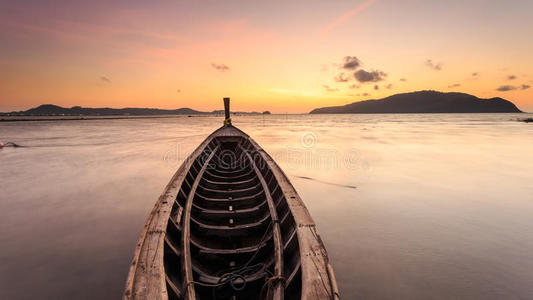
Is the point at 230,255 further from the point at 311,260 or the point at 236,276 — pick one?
the point at 311,260

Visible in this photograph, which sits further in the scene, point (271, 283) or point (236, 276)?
point (236, 276)

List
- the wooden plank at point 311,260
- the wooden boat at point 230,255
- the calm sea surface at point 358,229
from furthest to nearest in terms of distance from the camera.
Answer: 1. the calm sea surface at point 358,229
2. the wooden boat at point 230,255
3. the wooden plank at point 311,260

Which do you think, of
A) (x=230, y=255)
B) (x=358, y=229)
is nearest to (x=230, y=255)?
(x=230, y=255)

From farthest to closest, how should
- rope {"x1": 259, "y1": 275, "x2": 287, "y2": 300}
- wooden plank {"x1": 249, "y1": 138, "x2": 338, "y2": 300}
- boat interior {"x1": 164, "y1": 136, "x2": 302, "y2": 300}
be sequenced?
boat interior {"x1": 164, "y1": 136, "x2": 302, "y2": 300} < rope {"x1": 259, "y1": 275, "x2": 287, "y2": 300} < wooden plank {"x1": 249, "y1": 138, "x2": 338, "y2": 300}

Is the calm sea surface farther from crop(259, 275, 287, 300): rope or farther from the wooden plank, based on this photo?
crop(259, 275, 287, 300): rope

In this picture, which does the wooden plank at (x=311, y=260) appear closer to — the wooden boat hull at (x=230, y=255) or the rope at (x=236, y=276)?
the wooden boat hull at (x=230, y=255)

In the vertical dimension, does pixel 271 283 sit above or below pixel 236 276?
above

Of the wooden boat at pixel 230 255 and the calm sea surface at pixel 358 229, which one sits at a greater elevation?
the wooden boat at pixel 230 255

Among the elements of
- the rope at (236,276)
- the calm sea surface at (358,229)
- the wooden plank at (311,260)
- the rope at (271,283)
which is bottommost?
the calm sea surface at (358,229)

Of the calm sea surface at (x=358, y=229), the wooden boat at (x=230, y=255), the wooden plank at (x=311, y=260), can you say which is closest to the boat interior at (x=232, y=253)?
the wooden boat at (x=230, y=255)

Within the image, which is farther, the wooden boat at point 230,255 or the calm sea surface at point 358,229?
the calm sea surface at point 358,229

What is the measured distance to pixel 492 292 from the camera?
4.32 meters

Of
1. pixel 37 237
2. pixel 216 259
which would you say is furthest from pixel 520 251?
pixel 37 237

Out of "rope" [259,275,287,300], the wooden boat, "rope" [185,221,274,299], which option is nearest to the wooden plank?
the wooden boat
